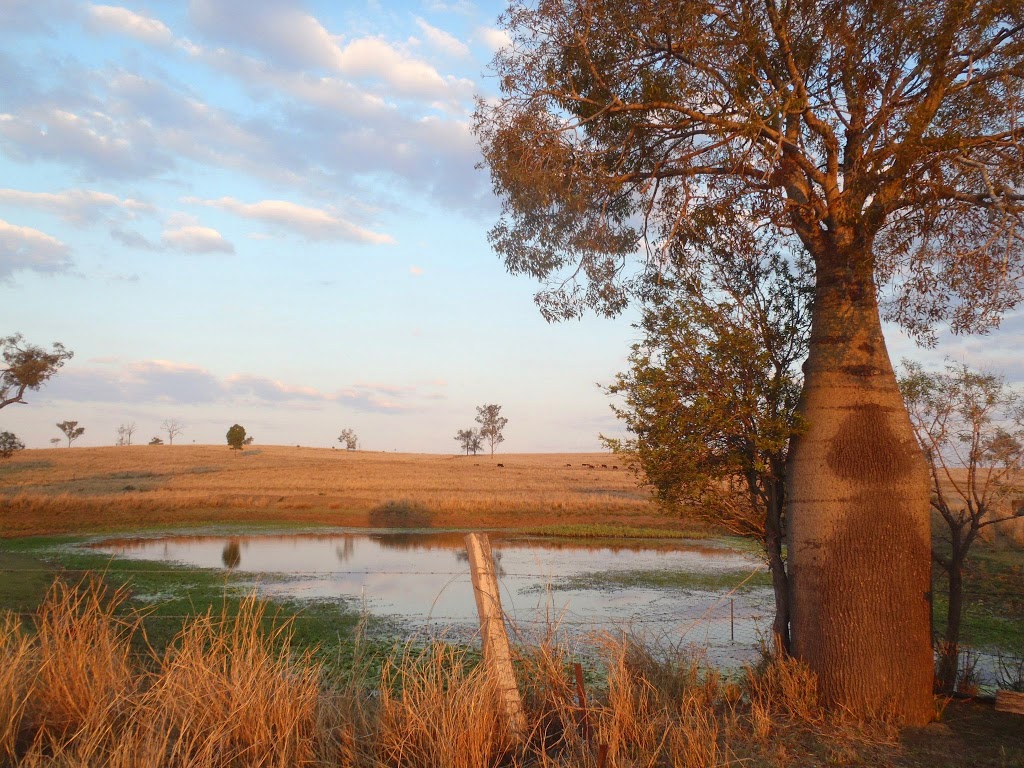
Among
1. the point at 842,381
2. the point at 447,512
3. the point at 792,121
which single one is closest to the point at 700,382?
the point at 842,381

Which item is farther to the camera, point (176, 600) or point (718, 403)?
point (176, 600)

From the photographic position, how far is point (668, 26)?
25.1 feet

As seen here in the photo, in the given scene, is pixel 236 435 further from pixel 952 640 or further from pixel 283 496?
pixel 952 640

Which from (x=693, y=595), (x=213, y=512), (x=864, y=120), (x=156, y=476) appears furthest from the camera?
(x=156, y=476)

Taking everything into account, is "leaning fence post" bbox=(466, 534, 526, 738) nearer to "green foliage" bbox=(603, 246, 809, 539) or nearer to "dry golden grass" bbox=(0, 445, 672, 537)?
"green foliage" bbox=(603, 246, 809, 539)

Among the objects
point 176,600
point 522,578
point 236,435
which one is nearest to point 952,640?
point 522,578

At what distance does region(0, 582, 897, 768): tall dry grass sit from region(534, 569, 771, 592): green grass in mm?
11381

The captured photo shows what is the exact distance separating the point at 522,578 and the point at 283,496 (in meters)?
19.9

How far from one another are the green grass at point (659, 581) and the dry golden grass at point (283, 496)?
11.2 meters

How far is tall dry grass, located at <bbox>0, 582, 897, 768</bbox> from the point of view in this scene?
4.79 metres

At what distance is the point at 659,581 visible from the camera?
61.7 ft

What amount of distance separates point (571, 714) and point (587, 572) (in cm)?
1494

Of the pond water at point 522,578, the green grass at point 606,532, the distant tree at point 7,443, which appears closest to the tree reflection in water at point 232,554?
the pond water at point 522,578

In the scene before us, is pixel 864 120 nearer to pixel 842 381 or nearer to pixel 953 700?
pixel 842 381
